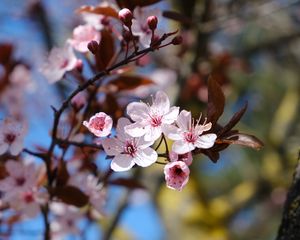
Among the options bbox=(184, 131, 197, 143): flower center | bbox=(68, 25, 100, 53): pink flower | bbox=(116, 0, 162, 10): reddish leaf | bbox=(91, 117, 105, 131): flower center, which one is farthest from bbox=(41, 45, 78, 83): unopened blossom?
bbox=(184, 131, 197, 143): flower center

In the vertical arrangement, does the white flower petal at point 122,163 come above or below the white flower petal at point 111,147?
below

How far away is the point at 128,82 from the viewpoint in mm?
1187

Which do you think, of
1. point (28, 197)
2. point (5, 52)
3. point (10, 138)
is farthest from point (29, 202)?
point (5, 52)

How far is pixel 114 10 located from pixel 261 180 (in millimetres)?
2290

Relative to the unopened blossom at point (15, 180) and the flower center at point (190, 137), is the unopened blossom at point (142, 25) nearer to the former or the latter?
the flower center at point (190, 137)

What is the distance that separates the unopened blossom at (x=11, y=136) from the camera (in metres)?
0.87

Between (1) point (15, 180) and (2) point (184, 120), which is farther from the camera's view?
(1) point (15, 180)

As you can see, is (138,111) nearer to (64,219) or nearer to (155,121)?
(155,121)

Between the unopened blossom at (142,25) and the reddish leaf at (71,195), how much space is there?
1.11 ft

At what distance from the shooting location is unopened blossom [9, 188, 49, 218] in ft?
3.33

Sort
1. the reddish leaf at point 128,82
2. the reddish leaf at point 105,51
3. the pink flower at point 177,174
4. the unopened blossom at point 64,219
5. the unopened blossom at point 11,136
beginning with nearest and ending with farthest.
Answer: the pink flower at point 177,174 < the unopened blossom at point 11,136 < the reddish leaf at point 105,51 < the reddish leaf at point 128,82 < the unopened blossom at point 64,219

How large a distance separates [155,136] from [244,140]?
14 cm

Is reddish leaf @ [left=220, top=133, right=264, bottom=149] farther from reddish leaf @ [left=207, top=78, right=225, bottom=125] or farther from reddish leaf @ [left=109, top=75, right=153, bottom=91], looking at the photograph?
reddish leaf @ [left=109, top=75, right=153, bottom=91]

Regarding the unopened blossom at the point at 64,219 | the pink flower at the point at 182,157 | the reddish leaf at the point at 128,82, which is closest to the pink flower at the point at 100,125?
the pink flower at the point at 182,157
